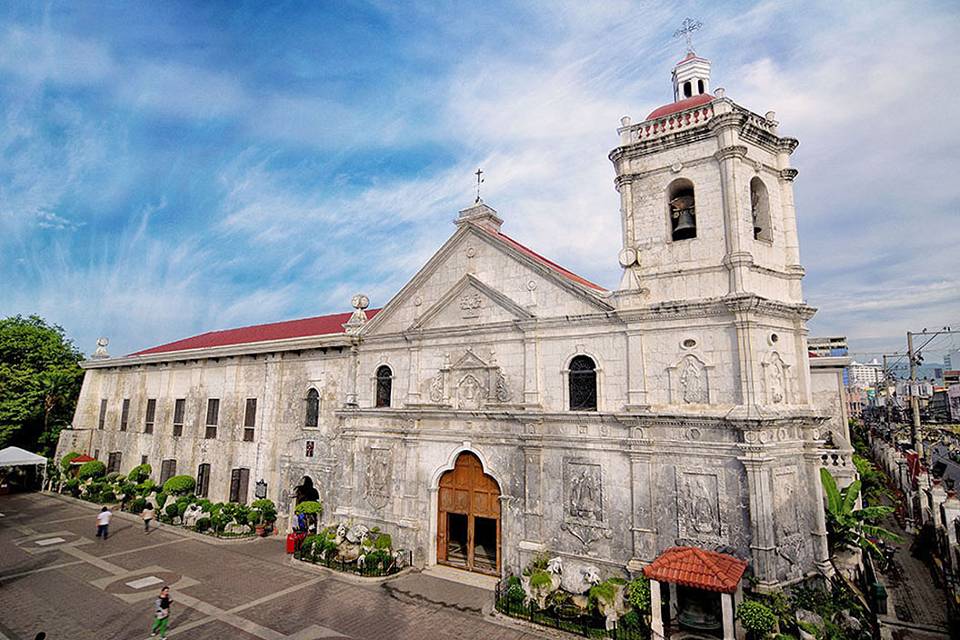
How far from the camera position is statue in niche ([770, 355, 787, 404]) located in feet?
49.8

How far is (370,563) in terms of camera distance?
1955 cm

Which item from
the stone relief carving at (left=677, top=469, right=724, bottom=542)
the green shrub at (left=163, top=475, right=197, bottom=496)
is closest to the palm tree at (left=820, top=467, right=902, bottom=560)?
the stone relief carving at (left=677, top=469, right=724, bottom=542)

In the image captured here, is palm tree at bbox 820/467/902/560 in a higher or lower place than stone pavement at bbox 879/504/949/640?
higher

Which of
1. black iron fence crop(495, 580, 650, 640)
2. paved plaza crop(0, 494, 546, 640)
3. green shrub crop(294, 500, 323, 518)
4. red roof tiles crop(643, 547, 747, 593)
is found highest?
red roof tiles crop(643, 547, 747, 593)

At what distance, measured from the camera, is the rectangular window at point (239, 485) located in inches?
1088

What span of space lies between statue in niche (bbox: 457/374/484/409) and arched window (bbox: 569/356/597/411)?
3664 millimetres

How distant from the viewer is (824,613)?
13.5 m

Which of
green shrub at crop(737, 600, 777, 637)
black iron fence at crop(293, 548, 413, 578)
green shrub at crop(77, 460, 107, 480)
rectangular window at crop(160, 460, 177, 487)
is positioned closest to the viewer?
green shrub at crop(737, 600, 777, 637)

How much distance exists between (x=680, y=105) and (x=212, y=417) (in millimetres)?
28751

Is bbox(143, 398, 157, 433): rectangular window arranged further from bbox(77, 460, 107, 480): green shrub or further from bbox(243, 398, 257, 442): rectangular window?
bbox(243, 398, 257, 442): rectangular window

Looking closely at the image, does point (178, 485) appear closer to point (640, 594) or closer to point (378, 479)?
point (378, 479)

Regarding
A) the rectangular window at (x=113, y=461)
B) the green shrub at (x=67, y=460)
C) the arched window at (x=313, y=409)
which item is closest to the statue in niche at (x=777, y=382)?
the arched window at (x=313, y=409)

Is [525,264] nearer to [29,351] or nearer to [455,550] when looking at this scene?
[455,550]

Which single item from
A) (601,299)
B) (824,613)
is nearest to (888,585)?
(824,613)
